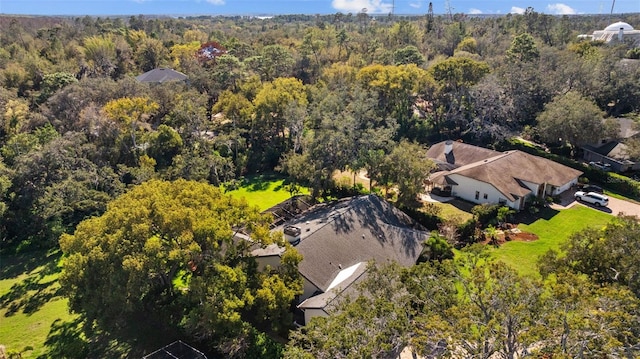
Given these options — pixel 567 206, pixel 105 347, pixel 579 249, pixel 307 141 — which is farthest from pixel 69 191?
pixel 567 206

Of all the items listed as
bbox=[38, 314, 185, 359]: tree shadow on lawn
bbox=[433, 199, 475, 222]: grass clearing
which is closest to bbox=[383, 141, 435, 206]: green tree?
bbox=[433, 199, 475, 222]: grass clearing

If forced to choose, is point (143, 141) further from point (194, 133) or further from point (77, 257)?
point (77, 257)

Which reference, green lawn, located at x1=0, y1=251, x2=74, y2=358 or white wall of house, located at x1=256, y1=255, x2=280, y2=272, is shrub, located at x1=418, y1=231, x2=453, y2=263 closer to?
white wall of house, located at x1=256, y1=255, x2=280, y2=272

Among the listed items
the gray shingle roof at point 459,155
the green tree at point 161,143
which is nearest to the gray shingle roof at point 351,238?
the gray shingle roof at point 459,155

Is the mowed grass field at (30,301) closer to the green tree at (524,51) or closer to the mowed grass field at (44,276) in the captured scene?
the mowed grass field at (44,276)

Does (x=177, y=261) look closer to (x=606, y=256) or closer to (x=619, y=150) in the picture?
(x=606, y=256)
